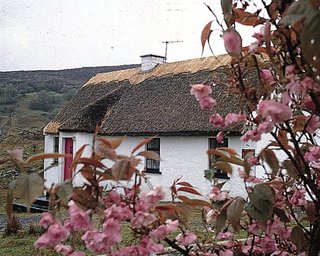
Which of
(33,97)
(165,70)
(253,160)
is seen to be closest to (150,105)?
(165,70)

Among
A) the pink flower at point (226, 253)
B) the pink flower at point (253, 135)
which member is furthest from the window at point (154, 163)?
the pink flower at point (253, 135)

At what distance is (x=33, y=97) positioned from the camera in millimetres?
28328

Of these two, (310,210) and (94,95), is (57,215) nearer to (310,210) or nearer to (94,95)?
(310,210)

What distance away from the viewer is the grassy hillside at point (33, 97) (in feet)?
72.8

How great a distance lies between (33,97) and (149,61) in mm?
15817

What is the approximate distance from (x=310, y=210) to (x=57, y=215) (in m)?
0.68

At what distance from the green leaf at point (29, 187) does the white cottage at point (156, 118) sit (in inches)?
325

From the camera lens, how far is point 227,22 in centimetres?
90

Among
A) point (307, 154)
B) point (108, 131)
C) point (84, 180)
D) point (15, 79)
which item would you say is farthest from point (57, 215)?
point (15, 79)

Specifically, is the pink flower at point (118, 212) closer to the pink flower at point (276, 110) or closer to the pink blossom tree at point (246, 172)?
the pink blossom tree at point (246, 172)

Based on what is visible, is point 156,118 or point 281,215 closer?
point 281,215

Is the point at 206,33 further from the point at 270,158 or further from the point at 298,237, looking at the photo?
the point at 298,237

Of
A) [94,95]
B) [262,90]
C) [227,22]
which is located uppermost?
[94,95]

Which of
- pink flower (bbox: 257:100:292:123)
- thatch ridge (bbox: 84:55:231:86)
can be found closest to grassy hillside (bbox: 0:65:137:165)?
thatch ridge (bbox: 84:55:231:86)
